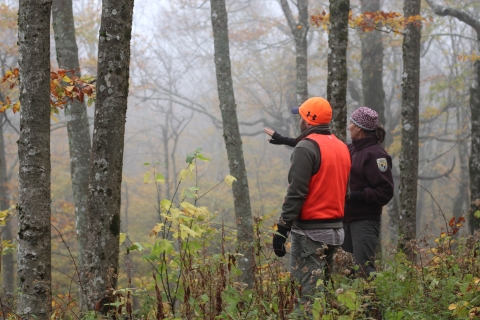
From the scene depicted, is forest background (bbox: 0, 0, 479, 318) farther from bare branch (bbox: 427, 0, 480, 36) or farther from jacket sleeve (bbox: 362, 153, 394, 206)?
jacket sleeve (bbox: 362, 153, 394, 206)

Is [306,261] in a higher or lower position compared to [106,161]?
lower

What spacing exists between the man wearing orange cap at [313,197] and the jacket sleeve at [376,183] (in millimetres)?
909

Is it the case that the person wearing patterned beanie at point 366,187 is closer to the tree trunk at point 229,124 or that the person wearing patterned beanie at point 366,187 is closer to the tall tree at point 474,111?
the tree trunk at point 229,124

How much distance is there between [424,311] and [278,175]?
34.0 m

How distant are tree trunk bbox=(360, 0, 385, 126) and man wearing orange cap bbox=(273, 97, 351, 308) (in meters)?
14.0

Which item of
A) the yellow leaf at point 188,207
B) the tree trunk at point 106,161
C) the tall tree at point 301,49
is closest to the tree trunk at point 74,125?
the tree trunk at point 106,161

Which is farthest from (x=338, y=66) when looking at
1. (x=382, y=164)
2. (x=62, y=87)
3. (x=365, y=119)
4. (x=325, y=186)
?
(x=62, y=87)

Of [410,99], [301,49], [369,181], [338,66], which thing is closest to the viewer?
[369,181]

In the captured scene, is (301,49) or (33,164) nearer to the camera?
(33,164)

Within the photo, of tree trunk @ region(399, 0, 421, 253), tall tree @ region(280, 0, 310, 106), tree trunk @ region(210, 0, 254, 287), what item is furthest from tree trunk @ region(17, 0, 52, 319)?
tall tree @ region(280, 0, 310, 106)

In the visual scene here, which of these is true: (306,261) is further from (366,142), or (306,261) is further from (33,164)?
(33,164)

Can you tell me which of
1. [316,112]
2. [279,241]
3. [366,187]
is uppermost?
[316,112]

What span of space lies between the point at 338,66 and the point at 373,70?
12612 mm

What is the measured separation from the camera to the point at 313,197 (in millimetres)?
4211
